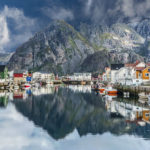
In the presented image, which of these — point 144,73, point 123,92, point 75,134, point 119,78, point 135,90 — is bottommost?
point 75,134

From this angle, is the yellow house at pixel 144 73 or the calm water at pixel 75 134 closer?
the calm water at pixel 75 134

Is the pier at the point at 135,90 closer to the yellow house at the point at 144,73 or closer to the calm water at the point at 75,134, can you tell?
the yellow house at the point at 144,73

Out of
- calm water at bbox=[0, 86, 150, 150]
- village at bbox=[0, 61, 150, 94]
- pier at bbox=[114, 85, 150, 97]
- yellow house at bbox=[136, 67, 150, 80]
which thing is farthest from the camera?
yellow house at bbox=[136, 67, 150, 80]

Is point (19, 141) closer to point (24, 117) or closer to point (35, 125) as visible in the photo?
point (35, 125)

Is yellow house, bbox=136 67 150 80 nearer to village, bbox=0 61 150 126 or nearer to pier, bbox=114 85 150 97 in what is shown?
village, bbox=0 61 150 126

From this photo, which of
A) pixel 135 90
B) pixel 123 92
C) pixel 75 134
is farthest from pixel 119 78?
pixel 75 134

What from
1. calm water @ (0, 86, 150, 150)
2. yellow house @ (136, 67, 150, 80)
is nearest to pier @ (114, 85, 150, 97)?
yellow house @ (136, 67, 150, 80)

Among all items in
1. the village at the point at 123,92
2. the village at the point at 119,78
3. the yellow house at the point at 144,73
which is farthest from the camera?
the yellow house at the point at 144,73

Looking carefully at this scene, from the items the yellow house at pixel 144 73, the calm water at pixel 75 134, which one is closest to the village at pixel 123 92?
the yellow house at pixel 144 73

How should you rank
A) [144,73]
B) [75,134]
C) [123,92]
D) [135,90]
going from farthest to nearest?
[144,73] → [123,92] → [135,90] → [75,134]

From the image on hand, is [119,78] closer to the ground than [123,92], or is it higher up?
higher up

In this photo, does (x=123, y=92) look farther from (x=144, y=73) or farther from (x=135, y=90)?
(x=144, y=73)

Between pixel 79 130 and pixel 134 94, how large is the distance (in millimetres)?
40155

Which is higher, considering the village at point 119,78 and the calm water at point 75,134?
the village at point 119,78
